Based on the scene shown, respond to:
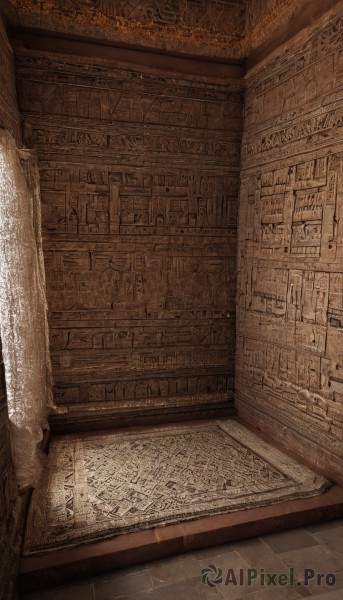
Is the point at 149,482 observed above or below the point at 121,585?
above

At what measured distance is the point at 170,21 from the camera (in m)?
3.94

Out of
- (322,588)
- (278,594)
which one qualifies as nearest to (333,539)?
(322,588)

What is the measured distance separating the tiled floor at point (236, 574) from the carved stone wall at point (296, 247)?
30.1 inches

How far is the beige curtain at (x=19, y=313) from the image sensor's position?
116 inches

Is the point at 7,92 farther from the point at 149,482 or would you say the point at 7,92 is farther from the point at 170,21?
the point at 149,482

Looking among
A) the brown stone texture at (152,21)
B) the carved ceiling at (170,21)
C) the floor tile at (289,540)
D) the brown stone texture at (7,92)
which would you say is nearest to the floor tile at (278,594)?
the floor tile at (289,540)

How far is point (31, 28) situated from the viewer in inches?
Answer: 142

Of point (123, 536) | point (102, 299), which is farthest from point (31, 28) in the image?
point (123, 536)

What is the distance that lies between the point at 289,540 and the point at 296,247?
7.71ft

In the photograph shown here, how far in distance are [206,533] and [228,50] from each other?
181 inches

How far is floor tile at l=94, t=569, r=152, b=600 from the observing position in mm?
2219

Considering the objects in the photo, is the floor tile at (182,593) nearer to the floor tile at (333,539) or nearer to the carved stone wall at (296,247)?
the floor tile at (333,539)

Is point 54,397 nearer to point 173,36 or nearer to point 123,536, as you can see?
point 123,536

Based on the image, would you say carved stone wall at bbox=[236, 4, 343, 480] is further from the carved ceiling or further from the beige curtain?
the beige curtain
